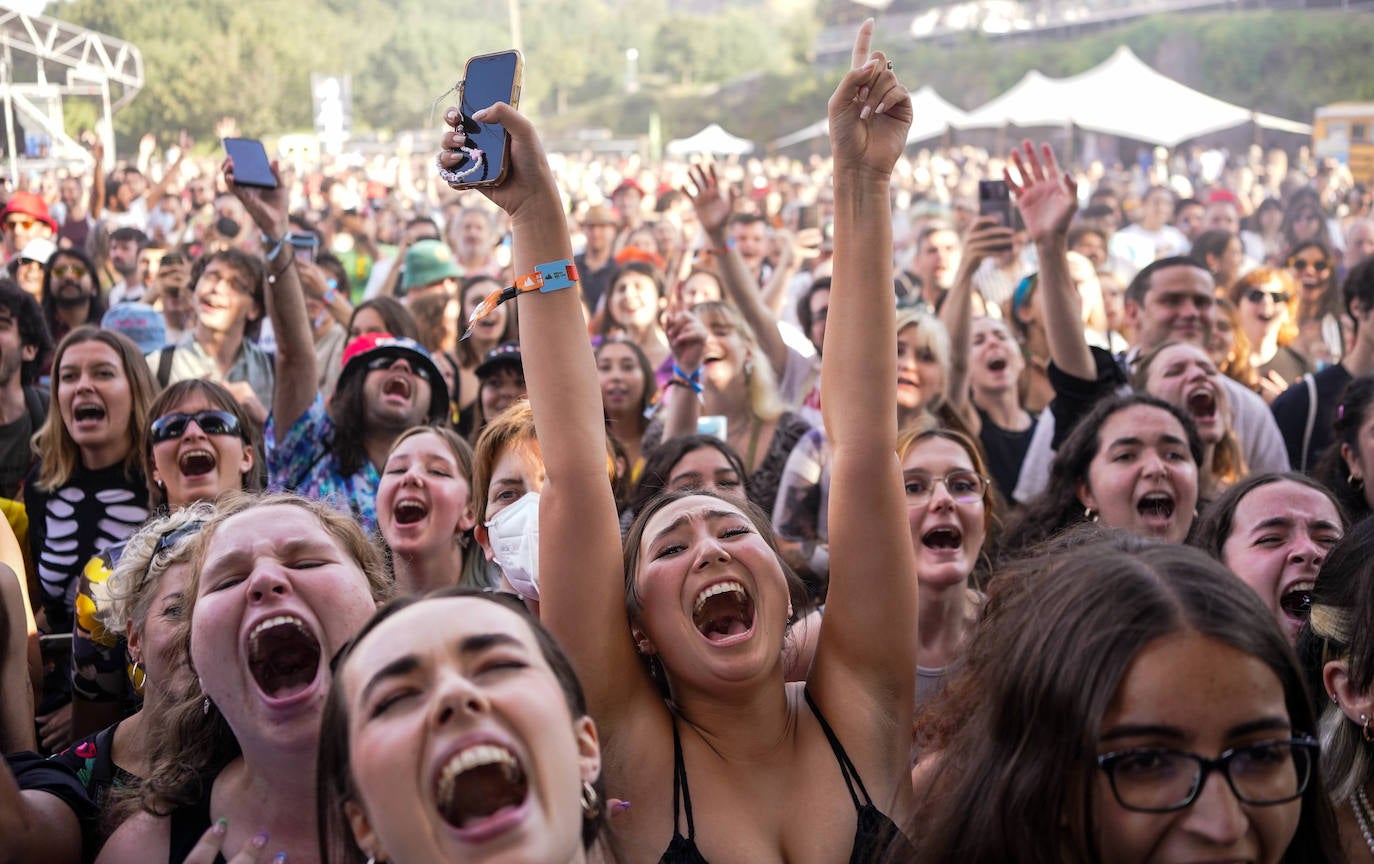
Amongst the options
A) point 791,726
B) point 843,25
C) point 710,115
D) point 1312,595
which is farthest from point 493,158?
point 843,25

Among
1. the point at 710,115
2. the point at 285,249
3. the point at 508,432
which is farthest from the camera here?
the point at 710,115

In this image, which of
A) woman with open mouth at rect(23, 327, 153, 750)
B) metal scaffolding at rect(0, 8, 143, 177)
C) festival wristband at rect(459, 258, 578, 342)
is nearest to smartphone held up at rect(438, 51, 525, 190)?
festival wristband at rect(459, 258, 578, 342)

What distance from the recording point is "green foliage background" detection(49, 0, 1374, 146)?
33.8m

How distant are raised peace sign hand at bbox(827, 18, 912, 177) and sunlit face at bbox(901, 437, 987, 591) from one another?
1266mm

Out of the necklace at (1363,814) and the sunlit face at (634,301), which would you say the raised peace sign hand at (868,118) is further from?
the sunlit face at (634,301)

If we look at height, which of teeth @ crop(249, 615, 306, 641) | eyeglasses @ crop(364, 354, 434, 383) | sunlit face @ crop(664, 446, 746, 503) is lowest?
sunlit face @ crop(664, 446, 746, 503)

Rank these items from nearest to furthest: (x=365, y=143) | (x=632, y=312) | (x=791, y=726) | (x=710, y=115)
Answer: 1. (x=791, y=726)
2. (x=632, y=312)
3. (x=365, y=143)
4. (x=710, y=115)

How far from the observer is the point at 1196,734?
174cm

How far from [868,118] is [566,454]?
0.90 metres

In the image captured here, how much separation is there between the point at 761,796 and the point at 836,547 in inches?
19.4

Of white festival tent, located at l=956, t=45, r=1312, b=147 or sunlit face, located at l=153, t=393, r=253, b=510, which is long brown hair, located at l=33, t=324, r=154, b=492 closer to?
sunlit face, located at l=153, t=393, r=253, b=510

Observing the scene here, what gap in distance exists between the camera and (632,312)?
7234 mm

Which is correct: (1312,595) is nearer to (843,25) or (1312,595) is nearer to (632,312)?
(632,312)

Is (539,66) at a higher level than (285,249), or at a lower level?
higher
